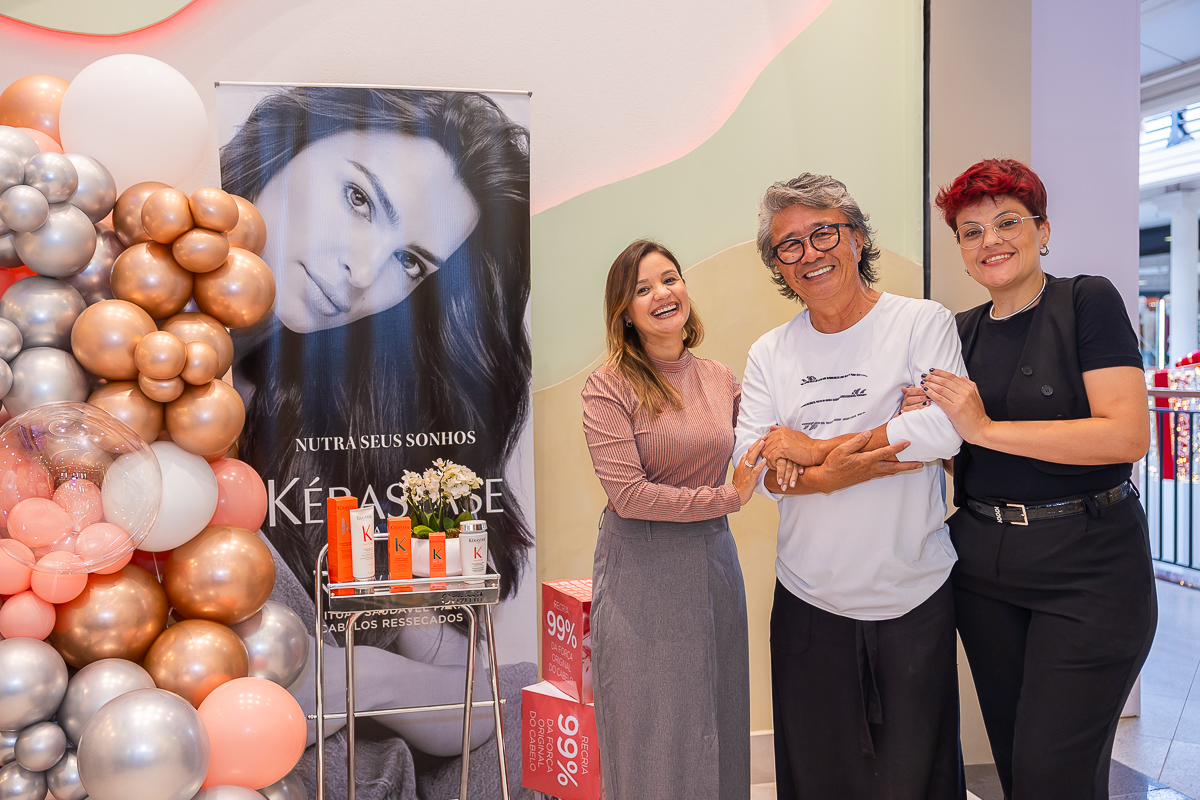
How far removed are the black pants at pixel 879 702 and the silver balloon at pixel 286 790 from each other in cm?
137

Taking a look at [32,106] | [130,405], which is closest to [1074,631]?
[130,405]

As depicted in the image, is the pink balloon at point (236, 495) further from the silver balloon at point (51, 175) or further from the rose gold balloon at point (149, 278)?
the silver balloon at point (51, 175)

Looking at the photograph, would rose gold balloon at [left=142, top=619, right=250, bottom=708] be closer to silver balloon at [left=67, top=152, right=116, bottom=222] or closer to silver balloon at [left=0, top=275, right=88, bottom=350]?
silver balloon at [left=0, top=275, right=88, bottom=350]

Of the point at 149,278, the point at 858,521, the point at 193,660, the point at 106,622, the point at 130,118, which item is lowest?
the point at 193,660

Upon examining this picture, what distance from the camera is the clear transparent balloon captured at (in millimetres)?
1842

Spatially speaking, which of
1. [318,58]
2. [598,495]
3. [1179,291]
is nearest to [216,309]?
[318,58]

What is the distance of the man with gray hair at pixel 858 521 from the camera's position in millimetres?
1901

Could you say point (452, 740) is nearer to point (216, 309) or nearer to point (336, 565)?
point (336, 565)

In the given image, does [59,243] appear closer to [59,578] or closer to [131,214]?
[131,214]

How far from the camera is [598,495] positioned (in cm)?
323

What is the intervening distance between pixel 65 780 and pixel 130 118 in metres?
1.64

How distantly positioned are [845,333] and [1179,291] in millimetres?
12720

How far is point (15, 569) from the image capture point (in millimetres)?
1927

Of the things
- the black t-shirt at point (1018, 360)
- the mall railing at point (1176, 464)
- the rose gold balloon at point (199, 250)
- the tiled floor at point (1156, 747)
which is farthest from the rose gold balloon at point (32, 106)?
the mall railing at point (1176, 464)
